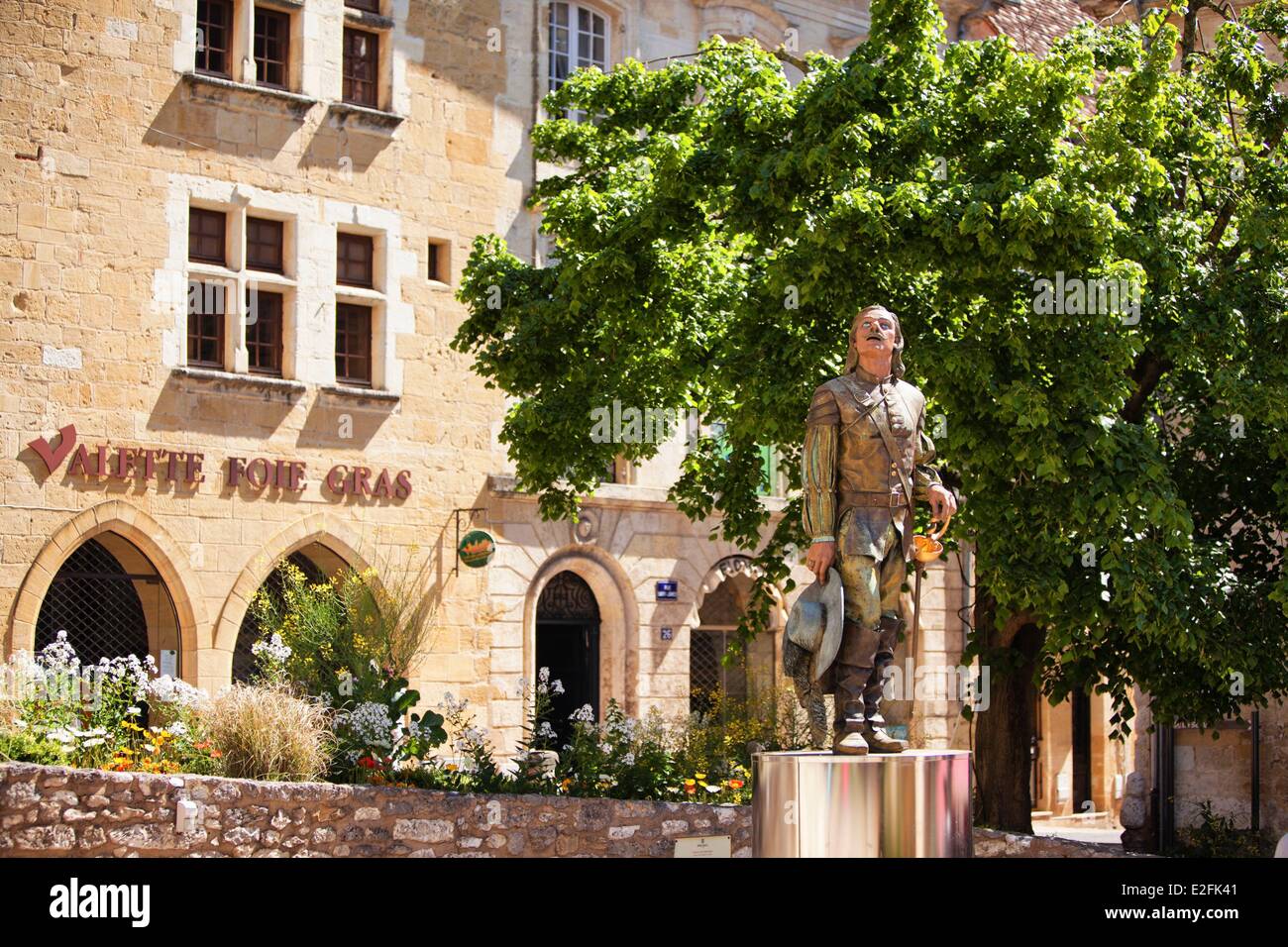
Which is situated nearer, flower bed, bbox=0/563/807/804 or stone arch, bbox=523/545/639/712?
flower bed, bbox=0/563/807/804

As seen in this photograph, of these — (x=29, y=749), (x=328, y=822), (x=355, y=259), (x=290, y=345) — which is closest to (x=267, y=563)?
(x=290, y=345)

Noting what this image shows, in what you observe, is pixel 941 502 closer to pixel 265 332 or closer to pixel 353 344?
pixel 265 332

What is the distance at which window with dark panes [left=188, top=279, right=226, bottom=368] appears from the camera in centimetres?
2177

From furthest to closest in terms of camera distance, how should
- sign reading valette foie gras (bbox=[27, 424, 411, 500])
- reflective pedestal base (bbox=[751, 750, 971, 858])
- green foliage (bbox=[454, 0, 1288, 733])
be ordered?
sign reading valette foie gras (bbox=[27, 424, 411, 500]), green foliage (bbox=[454, 0, 1288, 733]), reflective pedestal base (bbox=[751, 750, 971, 858])

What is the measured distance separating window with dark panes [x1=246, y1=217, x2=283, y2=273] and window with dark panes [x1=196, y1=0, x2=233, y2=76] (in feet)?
5.83

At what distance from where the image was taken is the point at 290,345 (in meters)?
22.4

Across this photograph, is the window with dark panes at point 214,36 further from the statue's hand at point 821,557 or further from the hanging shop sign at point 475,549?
the statue's hand at point 821,557

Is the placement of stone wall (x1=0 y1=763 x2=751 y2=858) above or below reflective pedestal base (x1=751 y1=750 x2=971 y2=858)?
below

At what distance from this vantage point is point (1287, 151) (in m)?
17.7

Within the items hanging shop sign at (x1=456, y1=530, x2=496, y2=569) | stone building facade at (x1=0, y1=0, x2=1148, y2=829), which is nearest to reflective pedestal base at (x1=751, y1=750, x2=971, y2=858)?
stone building facade at (x1=0, y1=0, x2=1148, y2=829)

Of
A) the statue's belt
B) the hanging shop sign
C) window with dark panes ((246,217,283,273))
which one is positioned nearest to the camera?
the statue's belt

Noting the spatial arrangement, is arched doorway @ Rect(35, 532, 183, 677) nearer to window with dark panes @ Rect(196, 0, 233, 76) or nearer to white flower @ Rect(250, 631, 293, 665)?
white flower @ Rect(250, 631, 293, 665)

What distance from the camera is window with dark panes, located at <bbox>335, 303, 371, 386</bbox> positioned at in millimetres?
23219

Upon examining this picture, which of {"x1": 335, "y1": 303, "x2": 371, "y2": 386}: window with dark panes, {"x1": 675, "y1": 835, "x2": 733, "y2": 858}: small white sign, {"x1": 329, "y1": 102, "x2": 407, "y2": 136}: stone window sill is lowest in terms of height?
{"x1": 675, "y1": 835, "x2": 733, "y2": 858}: small white sign
